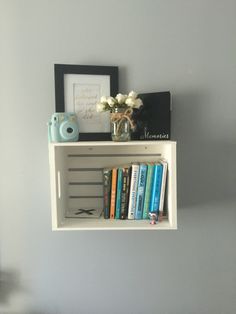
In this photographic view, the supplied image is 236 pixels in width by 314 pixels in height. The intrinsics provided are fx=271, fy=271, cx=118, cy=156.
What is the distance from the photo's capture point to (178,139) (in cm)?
127

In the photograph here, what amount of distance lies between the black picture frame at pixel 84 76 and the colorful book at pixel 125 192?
187 mm

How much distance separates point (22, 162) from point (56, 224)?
36 centimetres

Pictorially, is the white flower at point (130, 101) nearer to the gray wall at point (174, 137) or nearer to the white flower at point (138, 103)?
the white flower at point (138, 103)

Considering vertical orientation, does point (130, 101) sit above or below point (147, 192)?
above

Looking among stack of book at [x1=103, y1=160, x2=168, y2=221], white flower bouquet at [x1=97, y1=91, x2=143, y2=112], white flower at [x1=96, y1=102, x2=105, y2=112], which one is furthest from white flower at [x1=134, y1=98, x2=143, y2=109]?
stack of book at [x1=103, y1=160, x2=168, y2=221]

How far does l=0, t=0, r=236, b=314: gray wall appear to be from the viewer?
4.03 ft

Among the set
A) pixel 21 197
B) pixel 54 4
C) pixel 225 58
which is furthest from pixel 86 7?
pixel 21 197

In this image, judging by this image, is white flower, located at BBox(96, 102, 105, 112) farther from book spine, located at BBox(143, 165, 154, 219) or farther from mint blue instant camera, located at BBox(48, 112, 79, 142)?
book spine, located at BBox(143, 165, 154, 219)

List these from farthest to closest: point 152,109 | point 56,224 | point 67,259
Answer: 1. point 67,259
2. point 152,109
3. point 56,224

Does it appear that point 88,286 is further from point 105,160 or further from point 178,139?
point 178,139

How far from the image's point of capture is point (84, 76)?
1.21 metres

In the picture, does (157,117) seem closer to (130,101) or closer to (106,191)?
(130,101)

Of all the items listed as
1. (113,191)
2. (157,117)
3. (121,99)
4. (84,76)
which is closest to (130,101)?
(121,99)

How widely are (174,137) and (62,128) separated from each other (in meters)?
0.52
